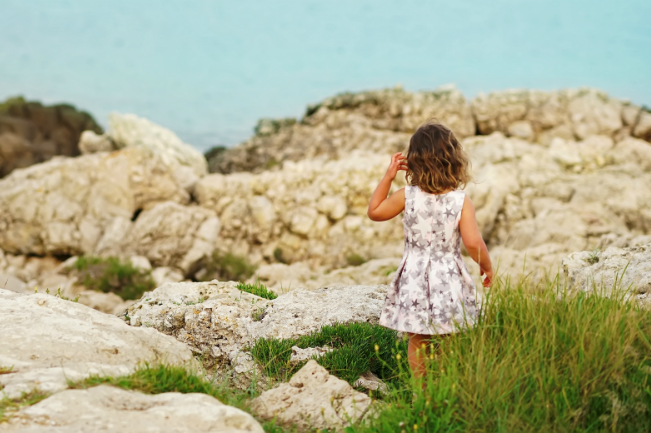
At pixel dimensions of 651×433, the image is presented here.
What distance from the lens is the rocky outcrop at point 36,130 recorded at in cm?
4003

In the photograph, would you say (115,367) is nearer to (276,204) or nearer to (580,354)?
(580,354)

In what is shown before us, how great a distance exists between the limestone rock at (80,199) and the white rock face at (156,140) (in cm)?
222

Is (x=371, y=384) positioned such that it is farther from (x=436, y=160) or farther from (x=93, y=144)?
(x=93, y=144)

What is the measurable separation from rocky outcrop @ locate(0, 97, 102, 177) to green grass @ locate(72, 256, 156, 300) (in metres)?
24.6


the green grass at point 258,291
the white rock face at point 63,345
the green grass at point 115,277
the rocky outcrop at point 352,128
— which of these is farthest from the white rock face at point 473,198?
the white rock face at point 63,345

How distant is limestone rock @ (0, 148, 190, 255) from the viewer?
21531mm

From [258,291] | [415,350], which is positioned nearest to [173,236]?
[258,291]

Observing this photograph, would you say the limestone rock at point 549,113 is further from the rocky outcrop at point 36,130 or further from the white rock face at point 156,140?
the rocky outcrop at point 36,130

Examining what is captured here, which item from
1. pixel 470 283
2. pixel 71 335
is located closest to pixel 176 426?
pixel 71 335

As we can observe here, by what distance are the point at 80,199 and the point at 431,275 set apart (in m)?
21.0

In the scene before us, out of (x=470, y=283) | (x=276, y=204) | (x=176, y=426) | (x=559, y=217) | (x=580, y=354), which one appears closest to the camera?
(x=176, y=426)

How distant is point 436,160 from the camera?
5039 millimetres

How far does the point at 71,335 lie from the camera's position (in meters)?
4.75

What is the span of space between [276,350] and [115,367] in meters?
1.98
